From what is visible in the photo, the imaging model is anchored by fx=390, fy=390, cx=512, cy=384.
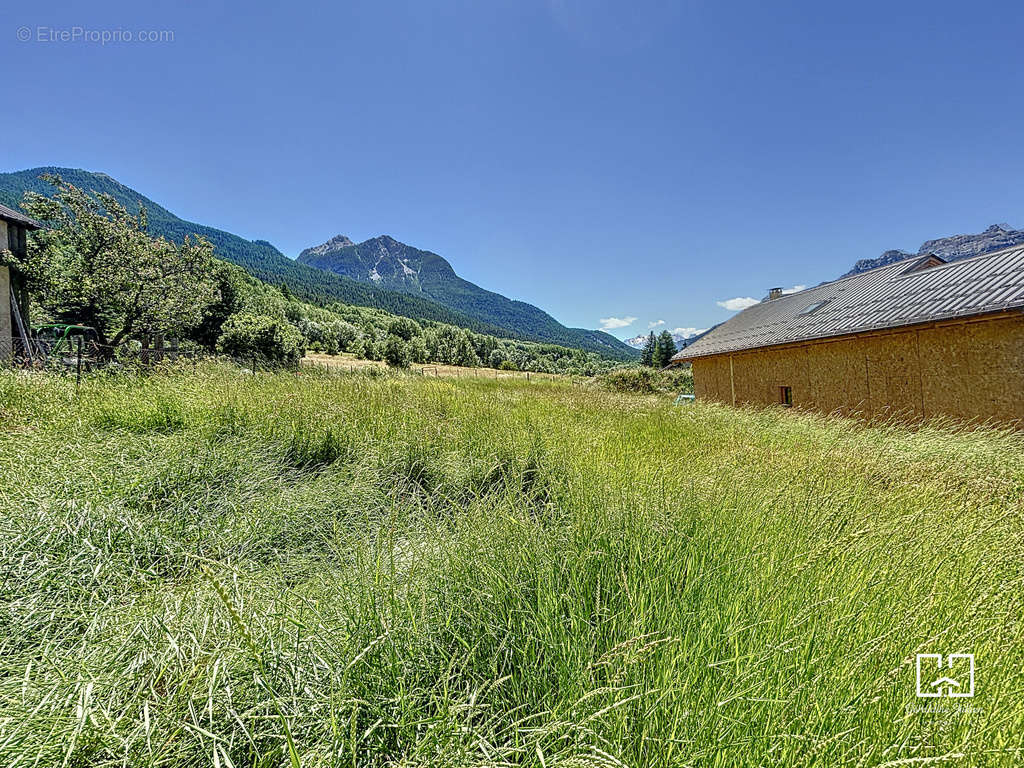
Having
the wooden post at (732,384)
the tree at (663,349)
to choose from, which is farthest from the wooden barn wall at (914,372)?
the tree at (663,349)

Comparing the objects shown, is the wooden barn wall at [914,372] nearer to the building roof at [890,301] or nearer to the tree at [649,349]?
the building roof at [890,301]

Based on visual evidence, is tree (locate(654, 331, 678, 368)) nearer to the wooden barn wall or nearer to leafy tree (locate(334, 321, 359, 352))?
leafy tree (locate(334, 321, 359, 352))

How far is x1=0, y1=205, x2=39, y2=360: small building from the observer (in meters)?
13.0

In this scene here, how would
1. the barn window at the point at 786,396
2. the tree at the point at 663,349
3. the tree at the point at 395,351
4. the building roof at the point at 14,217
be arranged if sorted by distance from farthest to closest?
the tree at the point at 663,349 → the tree at the point at 395,351 → the building roof at the point at 14,217 → the barn window at the point at 786,396

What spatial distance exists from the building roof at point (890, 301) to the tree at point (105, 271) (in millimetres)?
22532

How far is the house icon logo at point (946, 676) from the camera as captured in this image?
1.17 metres

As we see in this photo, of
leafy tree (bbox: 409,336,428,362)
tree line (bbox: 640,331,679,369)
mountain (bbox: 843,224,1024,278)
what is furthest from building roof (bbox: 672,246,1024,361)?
mountain (bbox: 843,224,1024,278)

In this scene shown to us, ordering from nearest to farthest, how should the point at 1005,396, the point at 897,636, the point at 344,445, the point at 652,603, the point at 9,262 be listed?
1. the point at 897,636
2. the point at 652,603
3. the point at 344,445
4. the point at 1005,396
5. the point at 9,262

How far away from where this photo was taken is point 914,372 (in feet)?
27.4

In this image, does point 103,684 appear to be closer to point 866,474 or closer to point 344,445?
point 344,445

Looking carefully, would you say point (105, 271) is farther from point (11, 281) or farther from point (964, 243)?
point (964, 243)

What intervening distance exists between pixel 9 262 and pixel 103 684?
2061cm

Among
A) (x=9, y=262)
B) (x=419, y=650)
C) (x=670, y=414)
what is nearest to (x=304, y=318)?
(x=9, y=262)

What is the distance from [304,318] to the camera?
51281mm
